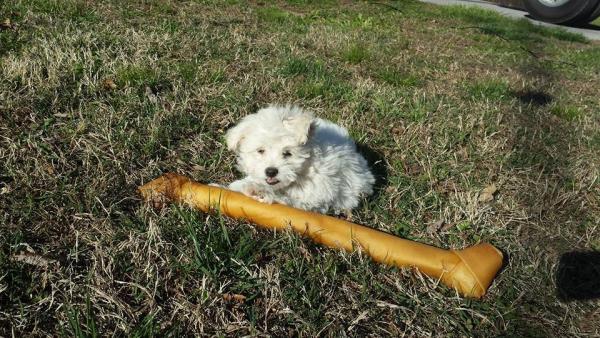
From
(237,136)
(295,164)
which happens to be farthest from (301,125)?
(237,136)

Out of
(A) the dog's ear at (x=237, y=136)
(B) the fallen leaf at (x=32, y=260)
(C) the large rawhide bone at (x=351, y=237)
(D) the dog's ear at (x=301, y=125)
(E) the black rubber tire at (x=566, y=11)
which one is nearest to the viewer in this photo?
(B) the fallen leaf at (x=32, y=260)

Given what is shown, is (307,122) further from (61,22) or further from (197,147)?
(61,22)

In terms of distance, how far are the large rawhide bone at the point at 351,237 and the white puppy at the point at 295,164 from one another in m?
0.16

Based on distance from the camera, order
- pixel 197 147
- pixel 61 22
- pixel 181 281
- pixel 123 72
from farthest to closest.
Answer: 1. pixel 61 22
2. pixel 123 72
3. pixel 197 147
4. pixel 181 281

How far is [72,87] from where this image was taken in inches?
185

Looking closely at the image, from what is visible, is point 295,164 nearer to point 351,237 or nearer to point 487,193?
point 351,237

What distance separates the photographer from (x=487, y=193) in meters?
4.37

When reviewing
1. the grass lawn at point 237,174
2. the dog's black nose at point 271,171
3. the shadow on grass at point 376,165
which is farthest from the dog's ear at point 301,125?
the shadow on grass at point 376,165

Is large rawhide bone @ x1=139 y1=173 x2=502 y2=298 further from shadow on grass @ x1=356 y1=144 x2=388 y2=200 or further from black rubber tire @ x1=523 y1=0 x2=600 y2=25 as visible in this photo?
black rubber tire @ x1=523 y1=0 x2=600 y2=25

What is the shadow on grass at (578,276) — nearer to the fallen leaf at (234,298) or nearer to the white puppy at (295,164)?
Answer: the white puppy at (295,164)

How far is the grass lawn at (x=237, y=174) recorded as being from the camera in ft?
9.29

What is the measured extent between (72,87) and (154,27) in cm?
228

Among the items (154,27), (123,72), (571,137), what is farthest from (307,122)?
(154,27)

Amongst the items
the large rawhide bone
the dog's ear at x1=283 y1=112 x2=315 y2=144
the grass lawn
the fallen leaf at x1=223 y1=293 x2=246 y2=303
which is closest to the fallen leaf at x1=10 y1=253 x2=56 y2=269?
the grass lawn
